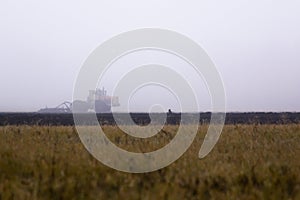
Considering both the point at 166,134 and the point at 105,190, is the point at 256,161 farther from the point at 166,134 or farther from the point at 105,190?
the point at 166,134

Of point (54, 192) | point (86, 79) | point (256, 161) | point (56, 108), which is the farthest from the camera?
point (56, 108)

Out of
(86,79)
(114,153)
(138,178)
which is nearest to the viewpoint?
(138,178)

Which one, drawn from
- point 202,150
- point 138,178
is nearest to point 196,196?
point 138,178

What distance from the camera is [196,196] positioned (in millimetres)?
4422

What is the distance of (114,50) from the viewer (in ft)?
24.4

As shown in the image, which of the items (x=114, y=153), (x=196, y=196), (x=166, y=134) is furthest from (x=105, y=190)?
(x=166, y=134)

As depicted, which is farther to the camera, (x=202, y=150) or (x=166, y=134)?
(x=166, y=134)

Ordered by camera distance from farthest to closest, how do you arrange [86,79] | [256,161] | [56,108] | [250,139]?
[56,108] < [250,139] < [86,79] < [256,161]

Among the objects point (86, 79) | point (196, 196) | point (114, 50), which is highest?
point (114, 50)

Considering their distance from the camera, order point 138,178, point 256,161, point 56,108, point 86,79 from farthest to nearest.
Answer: point 56,108 < point 86,79 < point 256,161 < point 138,178

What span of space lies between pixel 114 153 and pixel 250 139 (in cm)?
370

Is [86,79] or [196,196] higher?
[86,79]

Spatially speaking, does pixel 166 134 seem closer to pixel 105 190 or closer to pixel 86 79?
pixel 86 79

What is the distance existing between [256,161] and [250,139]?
3.20 metres
